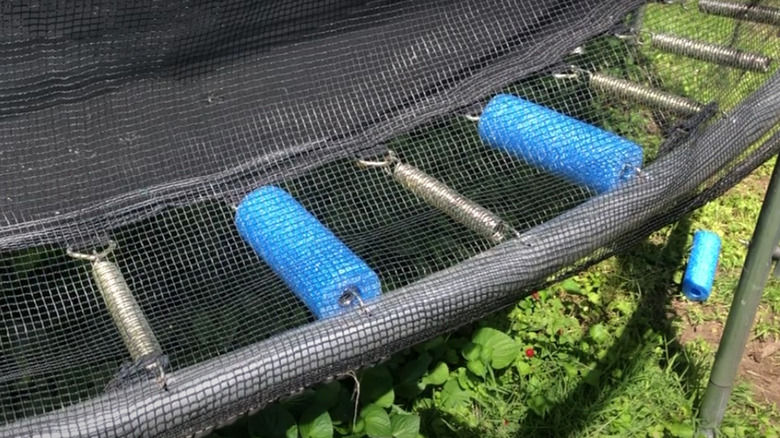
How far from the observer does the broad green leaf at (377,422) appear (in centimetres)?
137

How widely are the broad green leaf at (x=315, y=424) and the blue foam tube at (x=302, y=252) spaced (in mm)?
373

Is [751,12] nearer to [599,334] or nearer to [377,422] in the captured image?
[599,334]

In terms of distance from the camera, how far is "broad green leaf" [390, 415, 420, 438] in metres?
1.37

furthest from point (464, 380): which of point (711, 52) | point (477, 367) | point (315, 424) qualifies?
point (711, 52)

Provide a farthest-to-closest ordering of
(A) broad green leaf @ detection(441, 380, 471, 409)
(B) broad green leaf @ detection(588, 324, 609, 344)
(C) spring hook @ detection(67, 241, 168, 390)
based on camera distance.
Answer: (B) broad green leaf @ detection(588, 324, 609, 344), (A) broad green leaf @ detection(441, 380, 471, 409), (C) spring hook @ detection(67, 241, 168, 390)

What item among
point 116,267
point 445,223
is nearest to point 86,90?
point 116,267

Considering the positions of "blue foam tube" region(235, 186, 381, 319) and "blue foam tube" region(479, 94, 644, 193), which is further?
"blue foam tube" region(479, 94, 644, 193)

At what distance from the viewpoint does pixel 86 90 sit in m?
1.26

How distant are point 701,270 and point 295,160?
2.37 ft

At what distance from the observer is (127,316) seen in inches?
37.6

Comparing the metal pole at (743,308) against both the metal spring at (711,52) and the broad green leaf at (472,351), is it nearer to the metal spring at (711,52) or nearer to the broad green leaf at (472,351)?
the metal spring at (711,52)

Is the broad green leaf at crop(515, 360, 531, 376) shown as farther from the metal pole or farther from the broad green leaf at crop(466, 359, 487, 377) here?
the metal pole

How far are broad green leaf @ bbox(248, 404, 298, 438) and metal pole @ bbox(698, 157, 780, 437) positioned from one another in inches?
29.0

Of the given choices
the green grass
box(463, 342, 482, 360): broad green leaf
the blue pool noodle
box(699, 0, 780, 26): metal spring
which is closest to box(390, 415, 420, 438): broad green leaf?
the green grass
